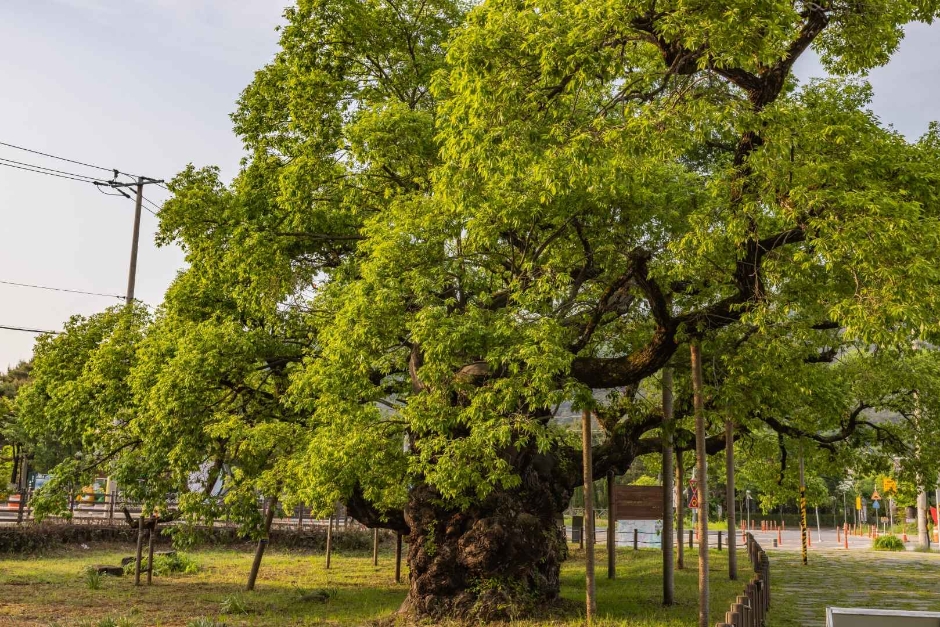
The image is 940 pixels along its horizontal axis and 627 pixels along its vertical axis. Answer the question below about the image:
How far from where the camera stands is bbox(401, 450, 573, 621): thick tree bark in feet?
45.8

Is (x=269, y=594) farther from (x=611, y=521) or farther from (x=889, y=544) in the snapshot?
(x=889, y=544)

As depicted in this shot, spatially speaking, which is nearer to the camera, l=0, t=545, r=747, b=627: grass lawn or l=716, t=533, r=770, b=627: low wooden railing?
l=716, t=533, r=770, b=627: low wooden railing

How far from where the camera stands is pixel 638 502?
1883 cm

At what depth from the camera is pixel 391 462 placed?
1327 cm

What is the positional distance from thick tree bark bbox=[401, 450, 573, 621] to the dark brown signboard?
395 cm

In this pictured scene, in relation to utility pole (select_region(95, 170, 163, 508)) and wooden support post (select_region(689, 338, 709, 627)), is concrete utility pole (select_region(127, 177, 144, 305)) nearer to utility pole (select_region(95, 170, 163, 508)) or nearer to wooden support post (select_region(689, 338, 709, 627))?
utility pole (select_region(95, 170, 163, 508))

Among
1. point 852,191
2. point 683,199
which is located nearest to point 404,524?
point 683,199

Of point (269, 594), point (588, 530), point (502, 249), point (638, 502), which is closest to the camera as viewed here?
point (588, 530)

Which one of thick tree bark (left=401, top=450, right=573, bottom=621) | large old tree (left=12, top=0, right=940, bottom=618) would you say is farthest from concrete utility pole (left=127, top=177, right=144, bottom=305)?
thick tree bark (left=401, top=450, right=573, bottom=621)

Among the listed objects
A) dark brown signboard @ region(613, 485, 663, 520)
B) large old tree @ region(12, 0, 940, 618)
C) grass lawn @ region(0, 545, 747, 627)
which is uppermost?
large old tree @ region(12, 0, 940, 618)

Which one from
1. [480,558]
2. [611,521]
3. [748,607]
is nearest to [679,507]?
[611,521]

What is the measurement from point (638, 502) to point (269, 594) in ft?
28.2

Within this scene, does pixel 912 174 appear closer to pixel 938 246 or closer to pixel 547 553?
pixel 938 246

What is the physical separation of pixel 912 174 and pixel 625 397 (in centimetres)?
749
